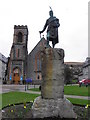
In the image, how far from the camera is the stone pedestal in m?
6.97

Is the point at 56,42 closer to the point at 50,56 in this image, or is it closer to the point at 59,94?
the point at 50,56

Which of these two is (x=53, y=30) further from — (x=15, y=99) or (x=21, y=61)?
(x=21, y=61)

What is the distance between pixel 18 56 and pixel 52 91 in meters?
47.4

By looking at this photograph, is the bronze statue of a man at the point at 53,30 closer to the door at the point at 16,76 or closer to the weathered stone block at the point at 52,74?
the weathered stone block at the point at 52,74

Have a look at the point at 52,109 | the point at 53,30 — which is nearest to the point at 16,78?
the point at 53,30

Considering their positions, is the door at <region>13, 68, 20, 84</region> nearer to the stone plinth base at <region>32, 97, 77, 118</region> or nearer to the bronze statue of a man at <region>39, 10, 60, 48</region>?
the bronze statue of a man at <region>39, 10, 60, 48</region>

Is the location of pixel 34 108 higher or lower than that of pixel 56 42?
lower

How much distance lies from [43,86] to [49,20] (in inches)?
123

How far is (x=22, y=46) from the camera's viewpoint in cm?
5462

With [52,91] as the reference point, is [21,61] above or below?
above

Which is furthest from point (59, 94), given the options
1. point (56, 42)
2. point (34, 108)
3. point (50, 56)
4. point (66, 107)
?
point (56, 42)

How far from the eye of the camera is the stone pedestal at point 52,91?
274 inches

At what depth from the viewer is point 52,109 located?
22.9 ft

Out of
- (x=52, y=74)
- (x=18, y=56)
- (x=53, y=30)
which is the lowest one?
(x=52, y=74)
